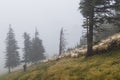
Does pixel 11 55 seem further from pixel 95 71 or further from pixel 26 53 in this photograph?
pixel 95 71

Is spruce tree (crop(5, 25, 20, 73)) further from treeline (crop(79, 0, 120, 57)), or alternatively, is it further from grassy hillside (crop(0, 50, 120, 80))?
treeline (crop(79, 0, 120, 57))

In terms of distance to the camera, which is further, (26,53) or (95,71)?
(26,53)

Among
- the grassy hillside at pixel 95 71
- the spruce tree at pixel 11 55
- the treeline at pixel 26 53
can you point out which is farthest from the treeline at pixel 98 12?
the spruce tree at pixel 11 55

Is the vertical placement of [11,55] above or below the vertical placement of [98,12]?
below

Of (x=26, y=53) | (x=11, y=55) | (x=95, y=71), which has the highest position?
(x=95, y=71)

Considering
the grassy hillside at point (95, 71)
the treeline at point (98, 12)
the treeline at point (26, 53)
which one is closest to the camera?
the grassy hillside at point (95, 71)

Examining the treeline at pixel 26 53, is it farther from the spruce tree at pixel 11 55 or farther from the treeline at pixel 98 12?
the treeline at pixel 98 12

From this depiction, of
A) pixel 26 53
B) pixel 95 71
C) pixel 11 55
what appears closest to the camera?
pixel 95 71

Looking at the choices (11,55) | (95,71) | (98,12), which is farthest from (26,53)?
(95,71)

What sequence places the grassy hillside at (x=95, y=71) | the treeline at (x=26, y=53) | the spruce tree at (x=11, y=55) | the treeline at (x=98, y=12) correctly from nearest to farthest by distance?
the grassy hillside at (x=95, y=71), the treeline at (x=98, y=12), the spruce tree at (x=11, y=55), the treeline at (x=26, y=53)

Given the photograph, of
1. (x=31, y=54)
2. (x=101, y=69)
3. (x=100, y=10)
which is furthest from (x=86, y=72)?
(x=31, y=54)

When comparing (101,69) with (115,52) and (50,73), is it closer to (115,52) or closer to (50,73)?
(115,52)

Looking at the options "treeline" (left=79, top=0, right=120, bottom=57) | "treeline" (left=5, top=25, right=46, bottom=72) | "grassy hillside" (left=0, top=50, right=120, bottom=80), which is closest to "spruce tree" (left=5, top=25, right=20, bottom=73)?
"treeline" (left=5, top=25, right=46, bottom=72)

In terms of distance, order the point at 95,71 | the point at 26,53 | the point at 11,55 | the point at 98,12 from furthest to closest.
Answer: the point at 26,53
the point at 11,55
the point at 98,12
the point at 95,71
